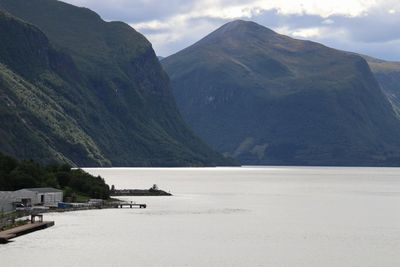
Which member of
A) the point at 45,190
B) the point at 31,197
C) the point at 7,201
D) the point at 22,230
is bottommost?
the point at 22,230

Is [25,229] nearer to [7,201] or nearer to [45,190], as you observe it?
[7,201]

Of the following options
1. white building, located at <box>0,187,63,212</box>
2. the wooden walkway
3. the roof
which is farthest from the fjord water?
the roof

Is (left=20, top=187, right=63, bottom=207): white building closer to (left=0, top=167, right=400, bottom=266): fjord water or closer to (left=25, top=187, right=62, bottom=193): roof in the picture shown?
(left=25, top=187, right=62, bottom=193): roof

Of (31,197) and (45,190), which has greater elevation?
(45,190)

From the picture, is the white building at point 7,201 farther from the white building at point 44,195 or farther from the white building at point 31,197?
the white building at point 44,195

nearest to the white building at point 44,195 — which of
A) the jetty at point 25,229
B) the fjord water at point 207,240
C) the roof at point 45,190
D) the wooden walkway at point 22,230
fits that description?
the roof at point 45,190

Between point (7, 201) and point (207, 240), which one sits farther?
point (7, 201)

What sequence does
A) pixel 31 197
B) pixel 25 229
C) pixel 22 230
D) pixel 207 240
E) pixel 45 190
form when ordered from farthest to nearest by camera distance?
pixel 45 190 < pixel 31 197 < pixel 25 229 < pixel 207 240 < pixel 22 230

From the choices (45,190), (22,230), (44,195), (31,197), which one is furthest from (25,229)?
(45,190)

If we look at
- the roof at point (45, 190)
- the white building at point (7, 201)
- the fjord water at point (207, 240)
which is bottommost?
the fjord water at point (207, 240)
